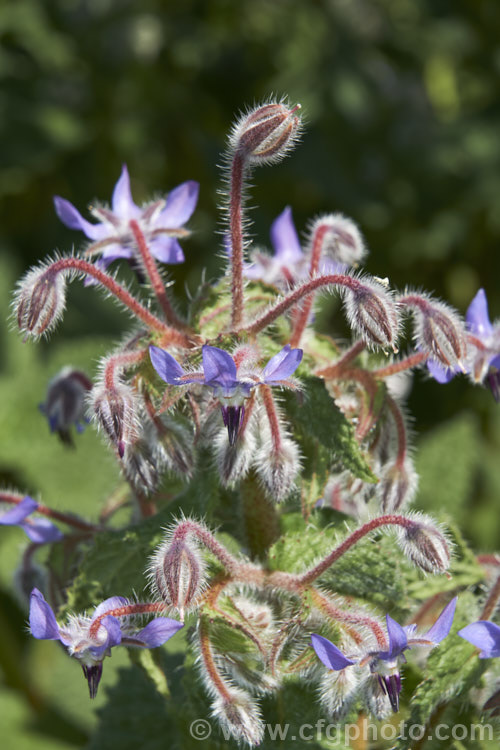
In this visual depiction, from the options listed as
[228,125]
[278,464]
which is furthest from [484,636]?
[228,125]

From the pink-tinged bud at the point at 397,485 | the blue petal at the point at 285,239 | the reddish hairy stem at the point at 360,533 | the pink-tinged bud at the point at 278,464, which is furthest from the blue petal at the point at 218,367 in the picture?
the blue petal at the point at 285,239

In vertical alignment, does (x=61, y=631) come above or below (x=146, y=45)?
below

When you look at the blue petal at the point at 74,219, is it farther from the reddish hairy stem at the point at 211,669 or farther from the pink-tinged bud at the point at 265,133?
the reddish hairy stem at the point at 211,669

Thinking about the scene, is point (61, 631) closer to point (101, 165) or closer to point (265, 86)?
point (101, 165)

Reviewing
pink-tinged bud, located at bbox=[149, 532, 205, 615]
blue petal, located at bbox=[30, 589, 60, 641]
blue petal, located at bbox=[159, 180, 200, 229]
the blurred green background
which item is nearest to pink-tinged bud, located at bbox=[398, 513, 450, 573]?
pink-tinged bud, located at bbox=[149, 532, 205, 615]

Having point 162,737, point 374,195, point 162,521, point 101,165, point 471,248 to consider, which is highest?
point 101,165

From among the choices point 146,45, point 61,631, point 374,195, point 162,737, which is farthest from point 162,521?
point 146,45

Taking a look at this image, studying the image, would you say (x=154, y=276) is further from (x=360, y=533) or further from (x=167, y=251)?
(x=360, y=533)
